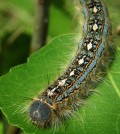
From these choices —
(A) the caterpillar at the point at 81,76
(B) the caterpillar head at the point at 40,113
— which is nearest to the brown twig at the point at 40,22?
(A) the caterpillar at the point at 81,76

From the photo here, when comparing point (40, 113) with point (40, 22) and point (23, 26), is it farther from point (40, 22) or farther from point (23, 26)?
point (23, 26)

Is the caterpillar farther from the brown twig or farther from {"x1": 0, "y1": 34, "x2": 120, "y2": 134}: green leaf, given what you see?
the brown twig

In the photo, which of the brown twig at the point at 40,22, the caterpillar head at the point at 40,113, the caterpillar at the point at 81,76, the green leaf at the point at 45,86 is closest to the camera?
the green leaf at the point at 45,86

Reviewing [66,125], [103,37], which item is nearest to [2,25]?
[103,37]

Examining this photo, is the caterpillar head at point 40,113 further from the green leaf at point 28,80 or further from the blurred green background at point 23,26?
the blurred green background at point 23,26

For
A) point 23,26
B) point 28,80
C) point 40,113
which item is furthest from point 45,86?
point 23,26

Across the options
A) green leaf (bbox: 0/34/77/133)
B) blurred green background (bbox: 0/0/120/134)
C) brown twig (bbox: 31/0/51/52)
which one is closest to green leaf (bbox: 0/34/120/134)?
green leaf (bbox: 0/34/77/133)
